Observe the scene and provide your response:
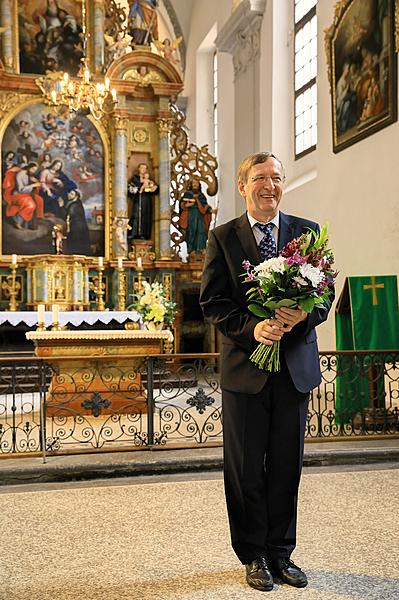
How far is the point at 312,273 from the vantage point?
9.47 ft

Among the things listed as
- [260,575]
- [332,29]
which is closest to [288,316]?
[260,575]

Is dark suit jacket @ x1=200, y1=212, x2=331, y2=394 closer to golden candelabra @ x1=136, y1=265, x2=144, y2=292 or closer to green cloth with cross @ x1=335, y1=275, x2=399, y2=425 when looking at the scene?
green cloth with cross @ x1=335, y1=275, x2=399, y2=425

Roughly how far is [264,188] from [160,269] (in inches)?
392

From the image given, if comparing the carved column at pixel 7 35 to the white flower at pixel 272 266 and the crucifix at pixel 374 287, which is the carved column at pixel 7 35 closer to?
the crucifix at pixel 374 287

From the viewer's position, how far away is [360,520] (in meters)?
4.28

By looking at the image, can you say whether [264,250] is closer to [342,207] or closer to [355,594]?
[355,594]

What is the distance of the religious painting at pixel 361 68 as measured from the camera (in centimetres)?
832

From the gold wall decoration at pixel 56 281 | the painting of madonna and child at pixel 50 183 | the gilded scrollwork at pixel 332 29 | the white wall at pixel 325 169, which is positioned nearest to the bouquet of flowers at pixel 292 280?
the white wall at pixel 325 169

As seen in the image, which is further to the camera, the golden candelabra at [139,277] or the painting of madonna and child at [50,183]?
the painting of madonna and child at [50,183]

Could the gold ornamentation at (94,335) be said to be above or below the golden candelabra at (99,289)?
below

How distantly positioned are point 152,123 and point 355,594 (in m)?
11.6

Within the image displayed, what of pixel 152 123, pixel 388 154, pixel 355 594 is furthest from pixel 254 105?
pixel 355 594

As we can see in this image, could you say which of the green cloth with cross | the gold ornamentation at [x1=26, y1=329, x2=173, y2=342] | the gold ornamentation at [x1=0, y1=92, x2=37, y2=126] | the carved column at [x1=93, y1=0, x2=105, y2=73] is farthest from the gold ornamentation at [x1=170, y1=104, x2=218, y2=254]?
the green cloth with cross

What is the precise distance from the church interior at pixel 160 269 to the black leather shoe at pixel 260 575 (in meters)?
0.07
